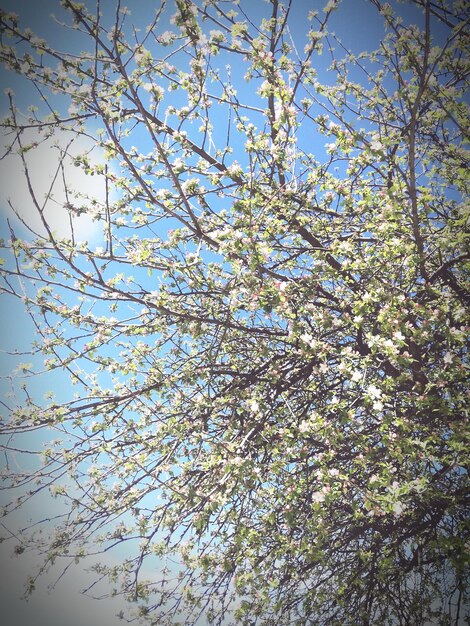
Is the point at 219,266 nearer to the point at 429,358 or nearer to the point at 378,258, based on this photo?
the point at 378,258

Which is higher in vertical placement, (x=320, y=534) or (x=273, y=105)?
(x=273, y=105)

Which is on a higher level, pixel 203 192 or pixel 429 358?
pixel 203 192

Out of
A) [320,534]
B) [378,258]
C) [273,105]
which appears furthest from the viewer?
[378,258]

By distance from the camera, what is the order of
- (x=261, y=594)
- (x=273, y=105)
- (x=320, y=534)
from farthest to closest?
(x=273, y=105) < (x=261, y=594) < (x=320, y=534)

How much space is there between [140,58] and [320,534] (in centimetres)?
415

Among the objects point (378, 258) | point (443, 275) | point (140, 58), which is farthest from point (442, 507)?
point (140, 58)

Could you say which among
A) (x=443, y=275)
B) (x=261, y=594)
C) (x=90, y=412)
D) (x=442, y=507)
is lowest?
(x=261, y=594)

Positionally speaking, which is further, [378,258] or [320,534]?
[378,258]

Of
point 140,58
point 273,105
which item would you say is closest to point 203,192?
point 273,105

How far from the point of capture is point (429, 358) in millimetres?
3938

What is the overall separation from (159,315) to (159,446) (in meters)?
1.42

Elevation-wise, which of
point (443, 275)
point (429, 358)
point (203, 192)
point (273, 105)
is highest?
point (273, 105)

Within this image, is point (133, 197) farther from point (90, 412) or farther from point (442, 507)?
point (442, 507)

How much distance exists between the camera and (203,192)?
157 inches
